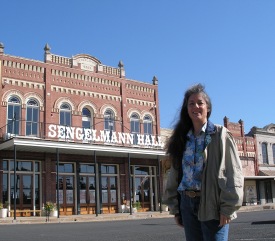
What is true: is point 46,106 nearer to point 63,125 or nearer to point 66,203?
point 63,125

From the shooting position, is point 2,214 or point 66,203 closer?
point 2,214

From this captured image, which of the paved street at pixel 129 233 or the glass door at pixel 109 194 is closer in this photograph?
the paved street at pixel 129 233

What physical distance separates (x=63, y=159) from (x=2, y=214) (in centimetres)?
478

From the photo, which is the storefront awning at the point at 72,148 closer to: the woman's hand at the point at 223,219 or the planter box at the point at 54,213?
the planter box at the point at 54,213

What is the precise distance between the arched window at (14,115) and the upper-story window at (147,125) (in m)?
8.99

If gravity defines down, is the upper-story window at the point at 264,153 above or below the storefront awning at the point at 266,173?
above

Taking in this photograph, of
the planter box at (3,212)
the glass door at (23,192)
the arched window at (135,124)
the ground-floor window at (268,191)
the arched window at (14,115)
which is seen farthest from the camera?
the ground-floor window at (268,191)

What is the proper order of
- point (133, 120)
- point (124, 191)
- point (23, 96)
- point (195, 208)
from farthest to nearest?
point (133, 120) → point (124, 191) → point (23, 96) → point (195, 208)

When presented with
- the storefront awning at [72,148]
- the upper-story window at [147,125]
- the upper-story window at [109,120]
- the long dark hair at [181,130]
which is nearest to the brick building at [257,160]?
the upper-story window at [147,125]

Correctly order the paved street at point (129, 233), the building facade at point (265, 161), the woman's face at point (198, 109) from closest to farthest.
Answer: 1. the woman's face at point (198, 109)
2. the paved street at point (129, 233)
3. the building facade at point (265, 161)

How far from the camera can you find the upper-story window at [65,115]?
24.2 meters

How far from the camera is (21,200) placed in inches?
848

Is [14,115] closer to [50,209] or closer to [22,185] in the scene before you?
[22,185]

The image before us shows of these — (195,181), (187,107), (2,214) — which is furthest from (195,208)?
(2,214)
